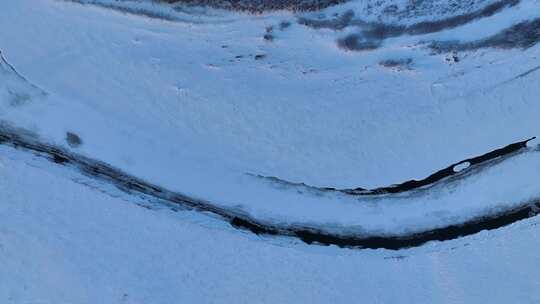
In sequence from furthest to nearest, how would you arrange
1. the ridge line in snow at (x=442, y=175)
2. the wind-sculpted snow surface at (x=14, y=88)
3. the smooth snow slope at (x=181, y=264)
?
the wind-sculpted snow surface at (x=14, y=88)
the ridge line in snow at (x=442, y=175)
the smooth snow slope at (x=181, y=264)

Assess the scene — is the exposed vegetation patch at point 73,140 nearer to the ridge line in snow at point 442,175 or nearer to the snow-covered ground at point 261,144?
the snow-covered ground at point 261,144

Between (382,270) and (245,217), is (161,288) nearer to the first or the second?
(245,217)

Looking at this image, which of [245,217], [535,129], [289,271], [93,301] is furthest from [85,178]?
[535,129]

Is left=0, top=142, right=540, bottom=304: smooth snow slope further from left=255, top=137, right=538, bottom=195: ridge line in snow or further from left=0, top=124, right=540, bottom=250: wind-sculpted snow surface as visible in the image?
left=255, top=137, right=538, bottom=195: ridge line in snow

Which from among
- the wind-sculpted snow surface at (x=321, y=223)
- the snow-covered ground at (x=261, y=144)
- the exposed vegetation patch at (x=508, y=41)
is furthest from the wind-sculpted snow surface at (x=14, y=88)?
the exposed vegetation patch at (x=508, y=41)

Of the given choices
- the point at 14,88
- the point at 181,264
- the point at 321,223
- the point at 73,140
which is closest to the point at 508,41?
the point at 321,223

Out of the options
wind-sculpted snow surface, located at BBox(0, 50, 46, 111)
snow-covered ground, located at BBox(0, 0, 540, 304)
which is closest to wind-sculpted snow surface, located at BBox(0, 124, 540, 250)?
snow-covered ground, located at BBox(0, 0, 540, 304)
